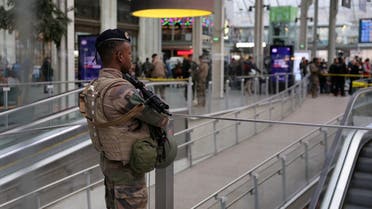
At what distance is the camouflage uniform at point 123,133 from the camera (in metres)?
2.39

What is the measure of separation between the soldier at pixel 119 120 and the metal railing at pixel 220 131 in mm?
417

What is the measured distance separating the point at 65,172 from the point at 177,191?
2.47 m

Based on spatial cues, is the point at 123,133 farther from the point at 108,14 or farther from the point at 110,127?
the point at 108,14

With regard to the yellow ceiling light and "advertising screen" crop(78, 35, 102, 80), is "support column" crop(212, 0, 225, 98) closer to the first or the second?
the yellow ceiling light

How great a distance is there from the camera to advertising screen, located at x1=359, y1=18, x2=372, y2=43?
76.6 feet

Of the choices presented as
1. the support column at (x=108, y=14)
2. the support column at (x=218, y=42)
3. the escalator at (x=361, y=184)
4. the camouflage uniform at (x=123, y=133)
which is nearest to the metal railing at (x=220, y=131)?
the camouflage uniform at (x=123, y=133)

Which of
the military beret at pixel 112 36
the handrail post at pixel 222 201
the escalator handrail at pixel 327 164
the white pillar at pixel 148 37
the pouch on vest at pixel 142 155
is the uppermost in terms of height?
the white pillar at pixel 148 37

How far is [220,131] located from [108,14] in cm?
1318

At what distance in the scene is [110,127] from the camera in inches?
95.8

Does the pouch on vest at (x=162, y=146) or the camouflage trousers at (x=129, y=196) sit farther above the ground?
the pouch on vest at (x=162, y=146)

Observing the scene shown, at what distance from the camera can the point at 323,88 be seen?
20.0 m

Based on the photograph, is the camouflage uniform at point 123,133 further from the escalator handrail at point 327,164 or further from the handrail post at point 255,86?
the handrail post at point 255,86

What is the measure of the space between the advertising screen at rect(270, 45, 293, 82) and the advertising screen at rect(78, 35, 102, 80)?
10.2 metres

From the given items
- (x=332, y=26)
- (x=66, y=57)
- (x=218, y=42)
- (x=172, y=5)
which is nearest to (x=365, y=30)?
(x=332, y=26)
